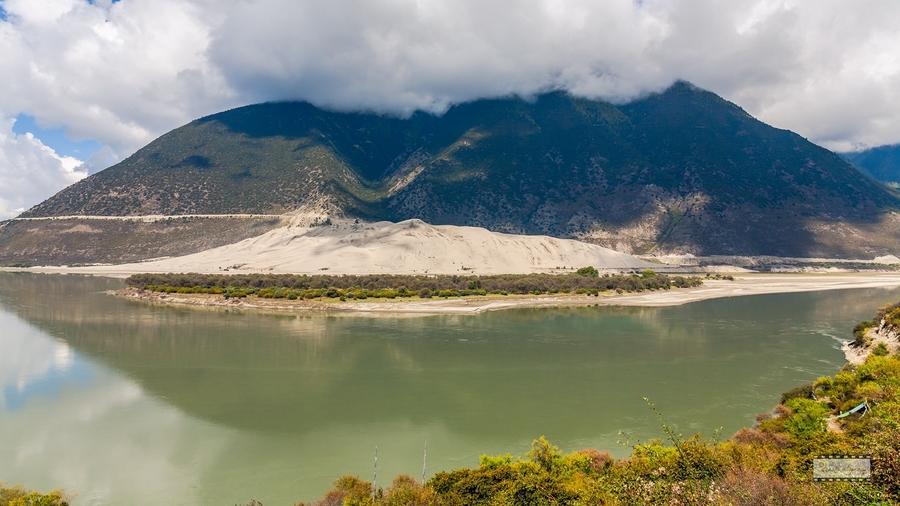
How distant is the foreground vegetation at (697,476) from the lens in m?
11.0

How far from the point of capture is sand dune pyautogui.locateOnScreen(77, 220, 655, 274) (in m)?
94.4

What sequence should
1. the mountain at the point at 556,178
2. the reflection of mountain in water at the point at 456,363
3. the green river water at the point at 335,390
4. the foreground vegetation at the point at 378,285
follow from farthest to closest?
the mountain at the point at 556,178, the foreground vegetation at the point at 378,285, the reflection of mountain in water at the point at 456,363, the green river water at the point at 335,390

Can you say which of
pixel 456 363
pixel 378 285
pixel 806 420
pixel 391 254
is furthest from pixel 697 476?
pixel 391 254

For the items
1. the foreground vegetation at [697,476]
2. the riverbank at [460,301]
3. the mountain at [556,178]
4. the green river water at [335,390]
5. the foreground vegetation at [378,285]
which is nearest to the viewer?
the foreground vegetation at [697,476]

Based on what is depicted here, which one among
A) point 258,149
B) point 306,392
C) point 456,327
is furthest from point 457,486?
point 258,149

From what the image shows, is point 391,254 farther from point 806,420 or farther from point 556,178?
point 556,178

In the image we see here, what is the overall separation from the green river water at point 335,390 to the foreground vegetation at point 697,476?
14.7ft

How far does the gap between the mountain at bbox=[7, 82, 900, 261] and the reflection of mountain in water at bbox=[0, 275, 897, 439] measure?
282ft

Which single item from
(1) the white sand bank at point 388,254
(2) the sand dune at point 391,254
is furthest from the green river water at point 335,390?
(2) the sand dune at point 391,254

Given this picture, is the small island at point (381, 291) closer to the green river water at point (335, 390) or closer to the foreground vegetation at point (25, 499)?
Answer: the green river water at point (335, 390)

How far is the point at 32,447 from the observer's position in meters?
22.4

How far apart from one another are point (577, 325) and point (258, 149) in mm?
132800

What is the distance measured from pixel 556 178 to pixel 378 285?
104m

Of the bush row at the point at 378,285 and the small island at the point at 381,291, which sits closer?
the small island at the point at 381,291
